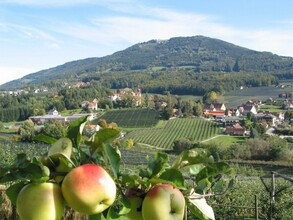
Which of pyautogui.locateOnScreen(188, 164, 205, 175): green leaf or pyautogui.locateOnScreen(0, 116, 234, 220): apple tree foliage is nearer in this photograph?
pyautogui.locateOnScreen(0, 116, 234, 220): apple tree foliage

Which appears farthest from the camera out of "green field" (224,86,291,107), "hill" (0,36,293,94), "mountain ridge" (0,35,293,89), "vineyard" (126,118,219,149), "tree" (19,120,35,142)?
"mountain ridge" (0,35,293,89)

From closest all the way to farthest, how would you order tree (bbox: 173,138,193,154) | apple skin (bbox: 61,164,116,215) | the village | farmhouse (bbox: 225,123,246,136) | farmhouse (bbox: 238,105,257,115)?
apple skin (bbox: 61,164,116,215) → tree (bbox: 173,138,193,154) → farmhouse (bbox: 225,123,246,136) → the village → farmhouse (bbox: 238,105,257,115)

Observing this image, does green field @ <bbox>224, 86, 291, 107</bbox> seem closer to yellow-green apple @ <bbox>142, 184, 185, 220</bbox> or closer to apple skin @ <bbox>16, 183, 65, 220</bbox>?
yellow-green apple @ <bbox>142, 184, 185, 220</bbox>

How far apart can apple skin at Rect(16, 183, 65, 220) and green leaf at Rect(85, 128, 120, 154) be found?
105 millimetres

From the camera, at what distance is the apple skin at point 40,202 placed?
731 millimetres

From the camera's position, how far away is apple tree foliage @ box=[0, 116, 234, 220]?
2.45ft

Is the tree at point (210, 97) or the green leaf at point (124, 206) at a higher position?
the green leaf at point (124, 206)

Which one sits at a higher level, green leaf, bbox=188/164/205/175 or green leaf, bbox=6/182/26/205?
green leaf, bbox=188/164/205/175

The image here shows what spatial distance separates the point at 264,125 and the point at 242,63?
3521 inches

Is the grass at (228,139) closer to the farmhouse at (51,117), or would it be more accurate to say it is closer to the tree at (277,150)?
the tree at (277,150)

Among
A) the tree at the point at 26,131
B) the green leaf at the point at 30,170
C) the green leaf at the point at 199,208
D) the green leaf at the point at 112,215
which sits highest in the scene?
the green leaf at the point at 30,170

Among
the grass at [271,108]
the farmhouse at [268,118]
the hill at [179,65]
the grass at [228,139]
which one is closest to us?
the grass at [228,139]

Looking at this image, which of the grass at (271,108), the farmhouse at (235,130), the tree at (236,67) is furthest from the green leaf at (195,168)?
the tree at (236,67)

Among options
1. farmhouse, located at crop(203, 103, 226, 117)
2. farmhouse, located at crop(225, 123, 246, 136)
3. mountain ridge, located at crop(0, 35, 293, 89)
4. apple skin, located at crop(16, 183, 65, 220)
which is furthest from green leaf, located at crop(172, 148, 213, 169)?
Answer: mountain ridge, located at crop(0, 35, 293, 89)
